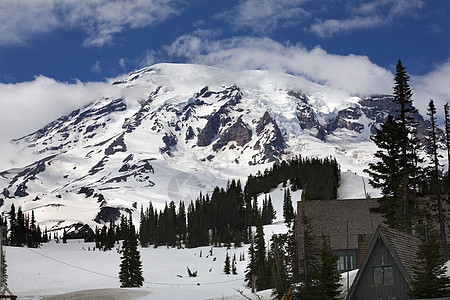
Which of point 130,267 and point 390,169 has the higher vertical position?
point 390,169

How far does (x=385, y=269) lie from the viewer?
2739 centimetres

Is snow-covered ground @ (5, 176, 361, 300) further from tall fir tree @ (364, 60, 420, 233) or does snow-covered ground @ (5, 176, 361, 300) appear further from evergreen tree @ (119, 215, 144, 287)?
tall fir tree @ (364, 60, 420, 233)

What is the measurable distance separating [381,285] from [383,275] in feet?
1.45

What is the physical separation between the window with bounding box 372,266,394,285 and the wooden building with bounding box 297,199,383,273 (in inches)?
888

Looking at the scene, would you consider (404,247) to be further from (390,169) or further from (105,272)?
(105,272)

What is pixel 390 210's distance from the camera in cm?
4528

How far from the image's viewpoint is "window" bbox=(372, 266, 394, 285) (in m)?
27.1

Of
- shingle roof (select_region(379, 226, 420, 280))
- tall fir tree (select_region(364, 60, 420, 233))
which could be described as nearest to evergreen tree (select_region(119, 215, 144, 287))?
tall fir tree (select_region(364, 60, 420, 233))

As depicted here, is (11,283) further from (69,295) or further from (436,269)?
(436,269)

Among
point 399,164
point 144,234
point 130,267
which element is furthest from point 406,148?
point 144,234

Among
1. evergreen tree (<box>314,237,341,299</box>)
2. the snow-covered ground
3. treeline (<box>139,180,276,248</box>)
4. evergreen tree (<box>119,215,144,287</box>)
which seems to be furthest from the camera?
treeline (<box>139,180,276,248</box>)

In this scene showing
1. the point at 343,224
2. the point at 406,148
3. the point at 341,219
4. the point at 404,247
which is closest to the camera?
the point at 404,247

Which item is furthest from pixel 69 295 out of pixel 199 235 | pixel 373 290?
pixel 199 235

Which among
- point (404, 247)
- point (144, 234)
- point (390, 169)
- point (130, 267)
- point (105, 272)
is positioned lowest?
point (105, 272)
